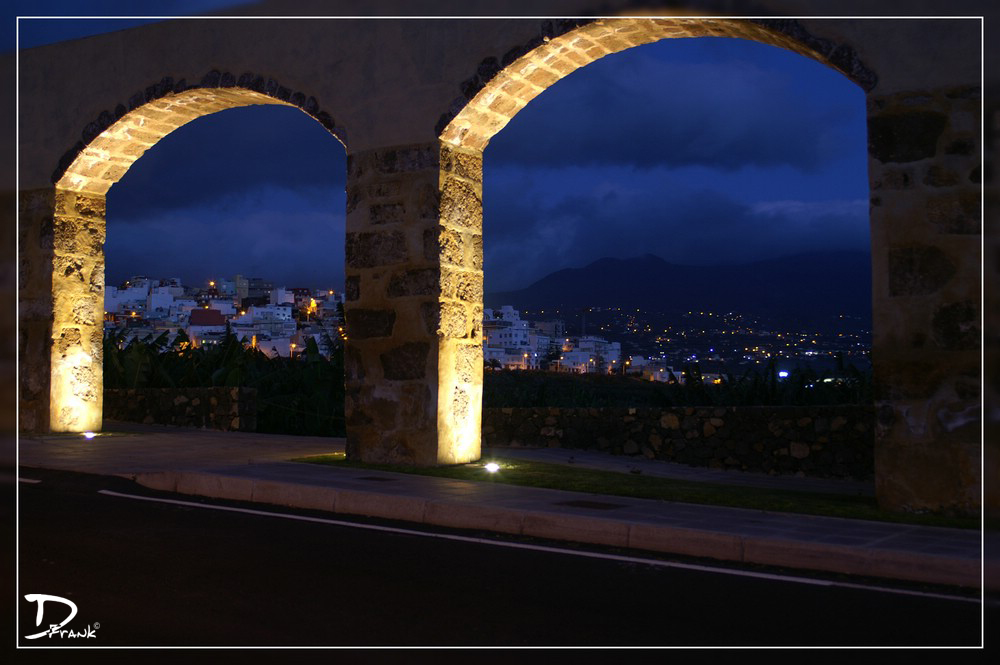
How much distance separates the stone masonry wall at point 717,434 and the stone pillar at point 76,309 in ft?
17.6

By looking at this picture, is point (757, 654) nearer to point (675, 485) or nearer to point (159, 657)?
point (159, 657)

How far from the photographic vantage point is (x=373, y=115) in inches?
426

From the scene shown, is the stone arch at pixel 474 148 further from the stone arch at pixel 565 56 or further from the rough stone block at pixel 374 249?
the rough stone block at pixel 374 249

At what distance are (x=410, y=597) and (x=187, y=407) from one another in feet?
36.4

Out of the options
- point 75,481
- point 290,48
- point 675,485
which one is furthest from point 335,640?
point 290,48

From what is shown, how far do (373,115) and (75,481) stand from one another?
4.55 m

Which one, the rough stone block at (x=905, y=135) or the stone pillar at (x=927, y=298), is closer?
the stone pillar at (x=927, y=298)

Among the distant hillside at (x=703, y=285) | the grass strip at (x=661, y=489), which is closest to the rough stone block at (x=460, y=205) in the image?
the grass strip at (x=661, y=489)

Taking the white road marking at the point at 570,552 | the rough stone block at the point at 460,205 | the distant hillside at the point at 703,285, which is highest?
the distant hillside at the point at 703,285

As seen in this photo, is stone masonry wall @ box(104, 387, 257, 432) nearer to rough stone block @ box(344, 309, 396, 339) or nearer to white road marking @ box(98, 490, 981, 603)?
rough stone block @ box(344, 309, 396, 339)

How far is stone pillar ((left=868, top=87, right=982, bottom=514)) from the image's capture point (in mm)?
7852

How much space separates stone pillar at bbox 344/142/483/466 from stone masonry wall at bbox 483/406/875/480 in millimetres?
2103

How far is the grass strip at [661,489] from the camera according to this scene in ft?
25.6

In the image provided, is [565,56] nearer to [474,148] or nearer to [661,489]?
[474,148]
